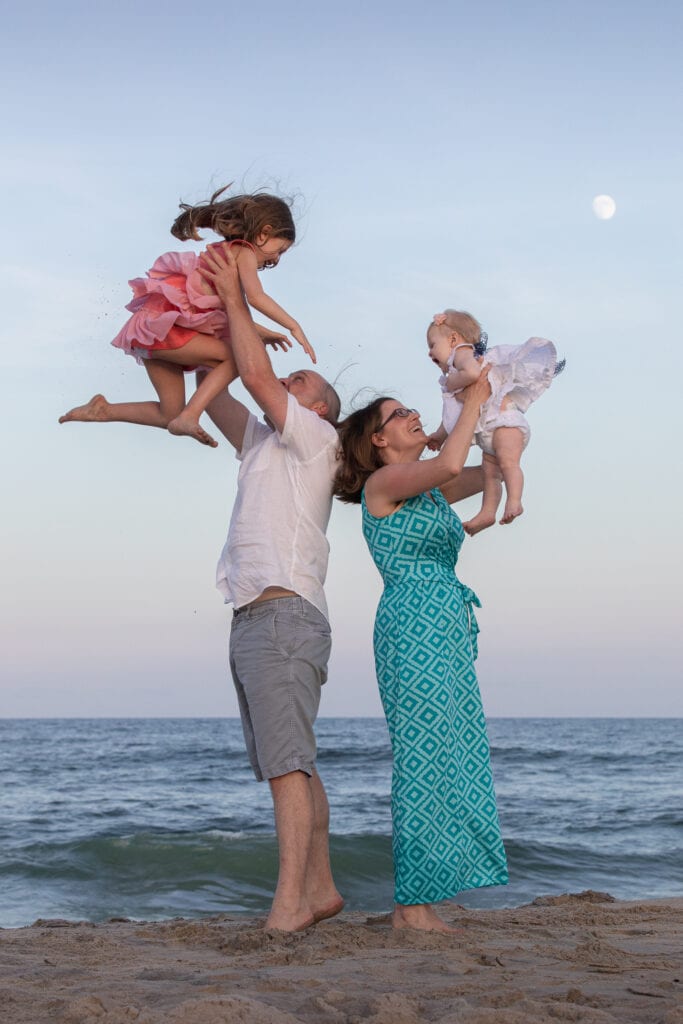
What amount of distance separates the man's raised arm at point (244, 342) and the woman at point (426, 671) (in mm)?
361

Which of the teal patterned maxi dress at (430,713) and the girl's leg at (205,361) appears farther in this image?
the girl's leg at (205,361)

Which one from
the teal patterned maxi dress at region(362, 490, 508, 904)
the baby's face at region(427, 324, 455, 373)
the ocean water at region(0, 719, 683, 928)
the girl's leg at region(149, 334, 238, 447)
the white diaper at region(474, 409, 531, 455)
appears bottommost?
the ocean water at region(0, 719, 683, 928)

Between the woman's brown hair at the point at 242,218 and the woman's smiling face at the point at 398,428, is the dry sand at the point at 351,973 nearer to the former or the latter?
the woman's smiling face at the point at 398,428

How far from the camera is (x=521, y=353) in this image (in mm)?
4098

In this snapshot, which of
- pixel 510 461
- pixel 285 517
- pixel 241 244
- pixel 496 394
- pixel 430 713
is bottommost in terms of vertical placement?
pixel 430 713

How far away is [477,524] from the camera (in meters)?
4.00

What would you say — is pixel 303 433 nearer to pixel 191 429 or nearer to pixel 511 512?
pixel 191 429

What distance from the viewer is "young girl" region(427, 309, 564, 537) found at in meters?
3.99

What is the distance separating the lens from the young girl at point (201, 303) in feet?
12.6

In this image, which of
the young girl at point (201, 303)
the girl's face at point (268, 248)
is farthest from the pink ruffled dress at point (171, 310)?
the girl's face at point (268, 248)

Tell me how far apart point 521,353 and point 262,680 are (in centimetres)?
164

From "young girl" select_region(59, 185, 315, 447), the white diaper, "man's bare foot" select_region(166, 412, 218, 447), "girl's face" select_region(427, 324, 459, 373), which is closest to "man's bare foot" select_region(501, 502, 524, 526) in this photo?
the white diaper

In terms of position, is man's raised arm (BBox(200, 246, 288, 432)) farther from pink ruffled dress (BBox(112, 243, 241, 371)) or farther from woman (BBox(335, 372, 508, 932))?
woman (BBox(335, 372, 508, 932))

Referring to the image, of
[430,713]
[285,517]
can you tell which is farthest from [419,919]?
[285,517]
